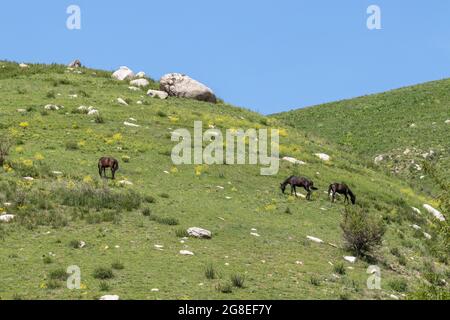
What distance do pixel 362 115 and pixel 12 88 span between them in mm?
46605

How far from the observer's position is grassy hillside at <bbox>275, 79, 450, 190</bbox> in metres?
67.9

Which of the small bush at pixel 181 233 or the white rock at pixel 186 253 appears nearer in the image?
the white rock at pixel 186 253

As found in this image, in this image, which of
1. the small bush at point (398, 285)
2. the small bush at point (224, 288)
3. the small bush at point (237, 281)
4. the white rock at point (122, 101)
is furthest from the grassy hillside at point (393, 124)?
the small bush at point (224, 288)

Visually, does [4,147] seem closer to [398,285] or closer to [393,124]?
[398,285]

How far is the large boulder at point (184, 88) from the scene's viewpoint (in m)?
59.8

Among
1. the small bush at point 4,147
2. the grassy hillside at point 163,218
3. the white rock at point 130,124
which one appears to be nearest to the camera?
the grassy hillside at point 163,218

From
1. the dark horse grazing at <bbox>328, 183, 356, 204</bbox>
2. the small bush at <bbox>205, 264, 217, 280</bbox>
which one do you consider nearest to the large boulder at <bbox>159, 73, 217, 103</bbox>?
the dark horse grazing at <bbox>328, 183, 356, 204</bbox>

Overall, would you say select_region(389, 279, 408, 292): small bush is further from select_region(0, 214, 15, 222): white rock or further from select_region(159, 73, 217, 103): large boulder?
select_region(159, 73, 217, 103): large boulder

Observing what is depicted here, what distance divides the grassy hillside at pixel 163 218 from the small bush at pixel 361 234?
0.70 m

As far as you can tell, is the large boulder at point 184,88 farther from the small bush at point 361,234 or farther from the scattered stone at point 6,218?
the scattered stone at point 6,218

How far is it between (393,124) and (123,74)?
105ft

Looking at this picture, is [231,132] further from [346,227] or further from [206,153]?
[346,227]

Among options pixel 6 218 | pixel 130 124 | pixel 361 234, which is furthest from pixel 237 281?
pixel 130 124

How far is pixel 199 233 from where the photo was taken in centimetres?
2655
